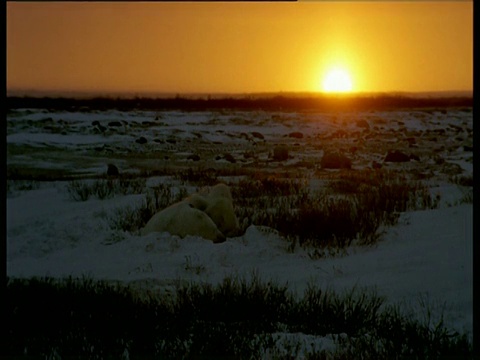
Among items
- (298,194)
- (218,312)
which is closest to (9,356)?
(218,312)

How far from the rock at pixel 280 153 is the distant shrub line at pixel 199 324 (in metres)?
2.08

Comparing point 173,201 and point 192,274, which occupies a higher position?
point 173,201

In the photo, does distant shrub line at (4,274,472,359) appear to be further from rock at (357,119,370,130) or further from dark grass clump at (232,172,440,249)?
rock at (357,119,370,130)

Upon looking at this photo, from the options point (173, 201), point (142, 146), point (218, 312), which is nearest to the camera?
point (218, 312)

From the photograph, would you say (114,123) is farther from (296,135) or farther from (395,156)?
(395,156)

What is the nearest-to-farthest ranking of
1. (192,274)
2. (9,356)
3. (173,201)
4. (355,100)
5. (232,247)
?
(9,356)
(192,274)
(232,247)
(173,201)
(355,100)

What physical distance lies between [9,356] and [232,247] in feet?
9.23

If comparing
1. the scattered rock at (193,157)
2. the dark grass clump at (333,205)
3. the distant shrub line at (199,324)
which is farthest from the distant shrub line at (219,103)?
the distant shrub line at (199,324)

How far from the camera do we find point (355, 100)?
8234mm

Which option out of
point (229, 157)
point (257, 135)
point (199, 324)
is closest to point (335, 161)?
point (257, 135)

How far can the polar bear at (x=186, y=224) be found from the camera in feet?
21.4

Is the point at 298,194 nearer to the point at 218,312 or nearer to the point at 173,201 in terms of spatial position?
the point at 173,201

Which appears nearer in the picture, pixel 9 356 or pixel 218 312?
pixel 9 356

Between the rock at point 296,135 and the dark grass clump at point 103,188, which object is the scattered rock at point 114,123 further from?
the rock at point 296,135
